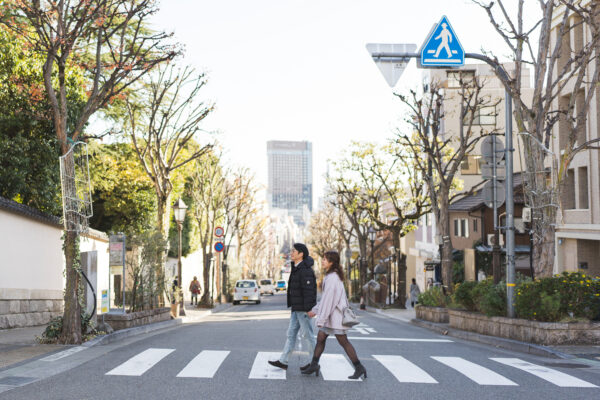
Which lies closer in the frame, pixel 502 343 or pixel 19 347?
pixel 19 347

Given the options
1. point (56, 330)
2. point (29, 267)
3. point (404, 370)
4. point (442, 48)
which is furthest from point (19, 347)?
point (442, 48)

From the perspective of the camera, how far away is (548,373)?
10.3 m

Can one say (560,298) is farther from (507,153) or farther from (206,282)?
(206,282)

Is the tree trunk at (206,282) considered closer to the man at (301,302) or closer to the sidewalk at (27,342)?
the sidewalk at (27,342)

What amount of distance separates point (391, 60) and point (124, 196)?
2488 centimetres

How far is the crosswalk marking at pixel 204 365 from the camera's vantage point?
931cm

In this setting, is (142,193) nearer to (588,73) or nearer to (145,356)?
(588,73)

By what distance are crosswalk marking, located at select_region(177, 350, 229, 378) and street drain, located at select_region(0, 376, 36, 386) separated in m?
1.95

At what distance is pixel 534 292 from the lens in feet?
47.1

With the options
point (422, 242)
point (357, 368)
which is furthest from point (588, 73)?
point (422, 242)


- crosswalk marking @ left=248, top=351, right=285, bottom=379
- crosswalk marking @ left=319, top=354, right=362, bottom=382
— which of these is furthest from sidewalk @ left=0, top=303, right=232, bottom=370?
crosswalk marking @ left=319, top=354, right=362, bottom=382

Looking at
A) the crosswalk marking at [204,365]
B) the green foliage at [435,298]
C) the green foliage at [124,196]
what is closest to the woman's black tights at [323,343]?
the crosswalk marking at [204,365]

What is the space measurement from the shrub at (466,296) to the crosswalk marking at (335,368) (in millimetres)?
8603

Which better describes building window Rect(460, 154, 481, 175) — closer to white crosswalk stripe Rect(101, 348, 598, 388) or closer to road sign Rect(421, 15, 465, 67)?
→ road sign Rect(421, 15, 465, 67)
